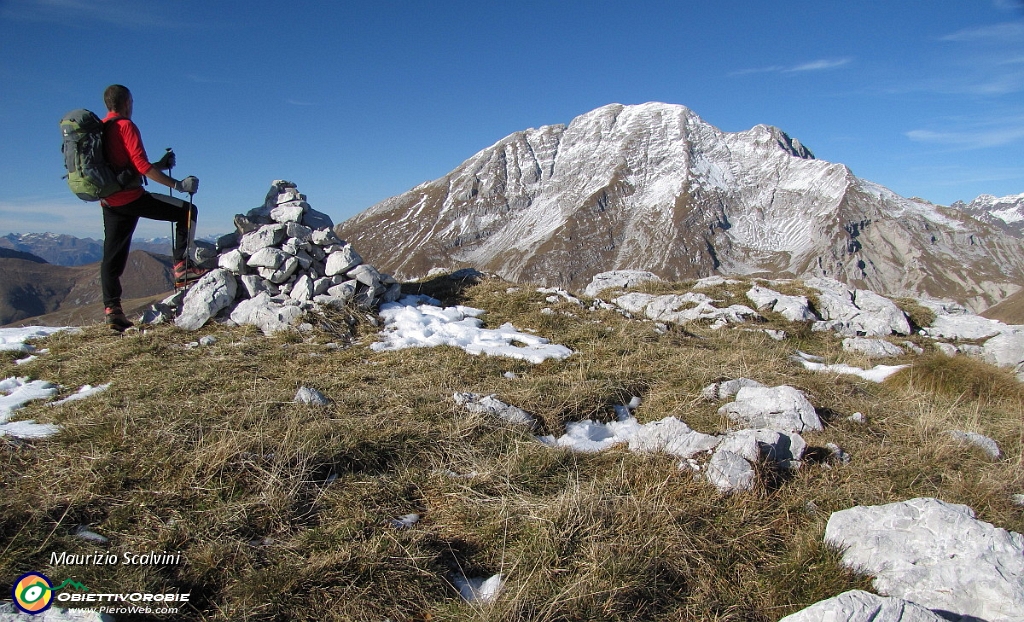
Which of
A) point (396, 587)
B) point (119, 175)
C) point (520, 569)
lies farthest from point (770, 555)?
point (119, 175)

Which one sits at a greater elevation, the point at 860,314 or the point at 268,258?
the point at 268,258

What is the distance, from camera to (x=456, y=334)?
1178 centimetres

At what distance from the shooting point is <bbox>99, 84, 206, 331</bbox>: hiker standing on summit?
29.8 ft

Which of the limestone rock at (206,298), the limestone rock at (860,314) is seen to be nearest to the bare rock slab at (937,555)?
the limestone rock at (206,298)

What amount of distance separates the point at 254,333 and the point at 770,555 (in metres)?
11.0

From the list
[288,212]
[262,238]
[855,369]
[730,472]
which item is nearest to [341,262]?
[262,238]

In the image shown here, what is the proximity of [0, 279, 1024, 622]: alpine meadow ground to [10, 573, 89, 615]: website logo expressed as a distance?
0.08 meters

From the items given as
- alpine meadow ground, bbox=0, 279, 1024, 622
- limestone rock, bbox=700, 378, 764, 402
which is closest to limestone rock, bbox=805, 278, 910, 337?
alpine meadow ground, bbox=0, 279, 1024, 622

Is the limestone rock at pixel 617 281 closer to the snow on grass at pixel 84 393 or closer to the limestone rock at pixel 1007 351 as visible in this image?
the limestone rock at pixel 1007 351

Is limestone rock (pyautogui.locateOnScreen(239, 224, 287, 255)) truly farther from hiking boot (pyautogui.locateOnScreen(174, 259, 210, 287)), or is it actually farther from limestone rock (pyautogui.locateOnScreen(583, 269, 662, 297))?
limestone rock (pyautogui.locateOnScreen(583, 269, 662, 297))

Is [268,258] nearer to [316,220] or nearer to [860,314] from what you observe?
[316,220]

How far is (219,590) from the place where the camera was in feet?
11.9

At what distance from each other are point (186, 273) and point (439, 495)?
10.9m

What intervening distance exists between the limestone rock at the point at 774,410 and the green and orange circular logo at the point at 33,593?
7.35 meters
